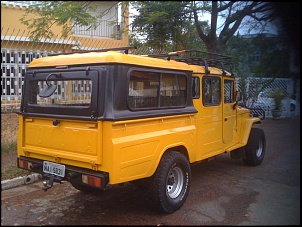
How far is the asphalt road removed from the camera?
3.86 meters

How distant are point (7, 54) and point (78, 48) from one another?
1.42 metres

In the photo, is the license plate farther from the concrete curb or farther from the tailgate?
the concrete curb

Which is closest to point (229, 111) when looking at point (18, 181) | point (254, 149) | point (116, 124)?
point (254, 149)

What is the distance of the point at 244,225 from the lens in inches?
146

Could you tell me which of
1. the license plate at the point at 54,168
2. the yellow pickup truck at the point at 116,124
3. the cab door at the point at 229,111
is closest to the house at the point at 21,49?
the yellow pickup truck at the point at 116,124

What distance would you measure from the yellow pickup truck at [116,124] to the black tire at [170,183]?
0.5 inches

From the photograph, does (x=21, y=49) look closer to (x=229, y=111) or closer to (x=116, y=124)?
(x=116, y=124)

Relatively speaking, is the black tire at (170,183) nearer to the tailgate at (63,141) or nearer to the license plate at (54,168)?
the tailgate at (63,141)

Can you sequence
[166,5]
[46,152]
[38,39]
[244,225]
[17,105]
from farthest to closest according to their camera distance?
[17,105] < [38,39] < [46,152] < [244,225] < [166,5]

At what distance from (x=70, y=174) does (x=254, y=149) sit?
4211mm

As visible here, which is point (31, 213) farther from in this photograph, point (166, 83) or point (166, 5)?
point (166, 5)

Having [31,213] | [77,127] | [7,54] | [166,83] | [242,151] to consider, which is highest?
[7,54]

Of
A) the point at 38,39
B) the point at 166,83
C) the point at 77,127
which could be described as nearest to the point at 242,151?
the point at 166,83

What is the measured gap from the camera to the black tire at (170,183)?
3920 mm
